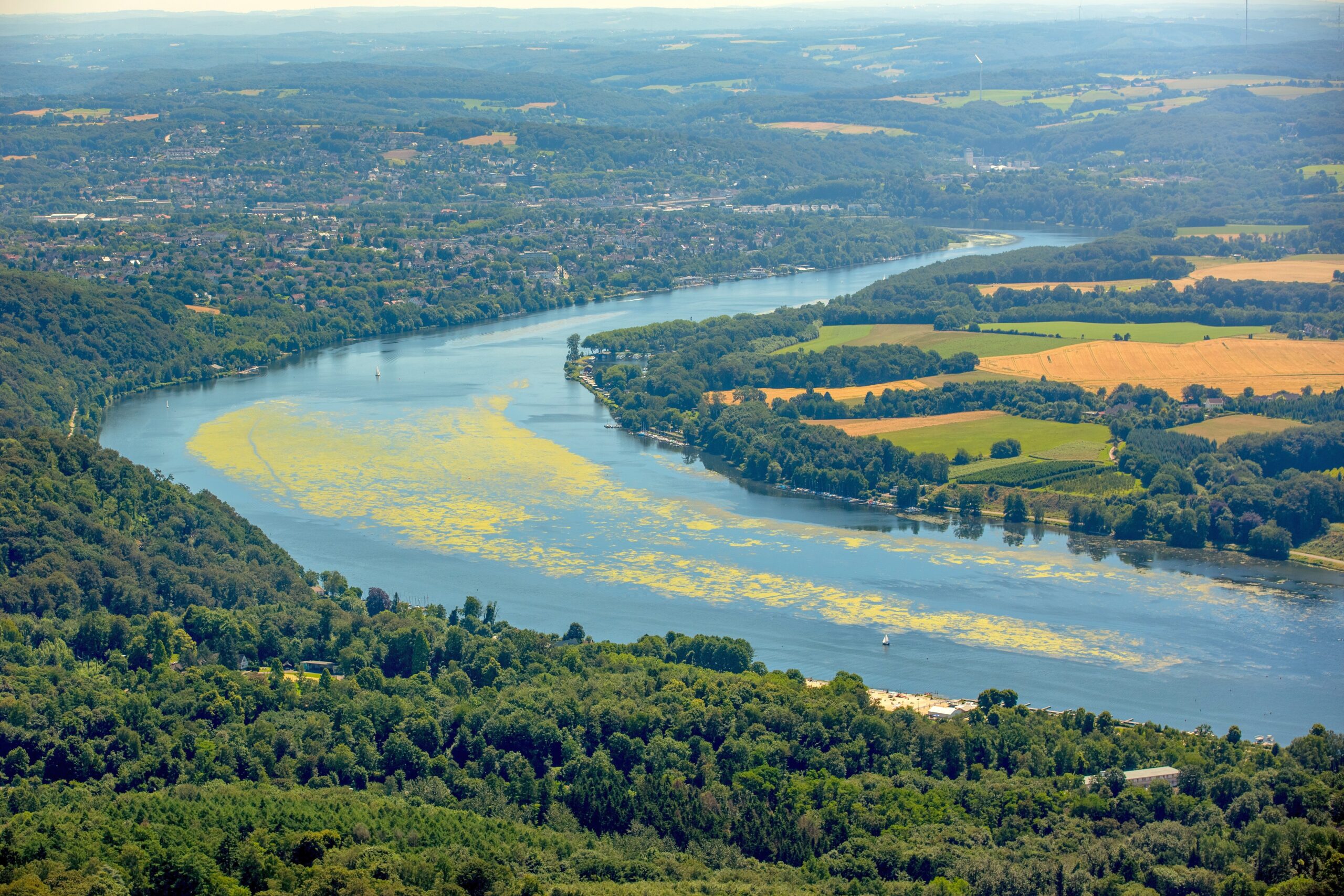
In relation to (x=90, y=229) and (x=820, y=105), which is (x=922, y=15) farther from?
(x=90, y=229)

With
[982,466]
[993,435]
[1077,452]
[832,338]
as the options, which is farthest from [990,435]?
[832,338]

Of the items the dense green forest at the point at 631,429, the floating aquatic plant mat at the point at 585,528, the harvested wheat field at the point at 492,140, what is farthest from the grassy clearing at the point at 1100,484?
the harvested wheat field at the point at 492,140

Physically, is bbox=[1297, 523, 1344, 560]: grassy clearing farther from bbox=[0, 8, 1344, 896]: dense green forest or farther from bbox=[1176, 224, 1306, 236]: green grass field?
bbox=[1176, 224, 1306, 236]: green grass field

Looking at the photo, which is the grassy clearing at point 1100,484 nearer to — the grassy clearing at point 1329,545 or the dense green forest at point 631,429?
the dense green forest at point 631,429

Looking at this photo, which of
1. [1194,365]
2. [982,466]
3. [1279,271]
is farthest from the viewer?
[1279,271]

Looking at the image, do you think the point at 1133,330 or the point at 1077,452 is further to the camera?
the point at 1133,330

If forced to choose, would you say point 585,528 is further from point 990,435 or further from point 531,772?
point 531,772
